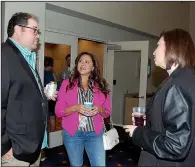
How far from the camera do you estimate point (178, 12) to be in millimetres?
6758

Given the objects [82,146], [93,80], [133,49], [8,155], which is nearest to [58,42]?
Answer: [133,49]

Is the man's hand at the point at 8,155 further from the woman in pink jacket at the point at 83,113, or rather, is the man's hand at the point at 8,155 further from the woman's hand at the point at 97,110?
the woman's hand at the point at 97,110

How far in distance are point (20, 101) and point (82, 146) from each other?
82 centimetres

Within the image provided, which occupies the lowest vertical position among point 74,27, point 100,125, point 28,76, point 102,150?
point 102,150

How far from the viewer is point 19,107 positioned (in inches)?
56.2

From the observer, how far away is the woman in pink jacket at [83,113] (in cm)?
200

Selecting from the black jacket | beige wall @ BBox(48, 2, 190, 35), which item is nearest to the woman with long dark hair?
the black jacket

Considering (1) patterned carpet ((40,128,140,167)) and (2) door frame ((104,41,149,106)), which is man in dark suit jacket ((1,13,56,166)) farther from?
(2) door frame ((104,41,149,106))

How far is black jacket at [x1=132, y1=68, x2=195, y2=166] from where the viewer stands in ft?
3.55

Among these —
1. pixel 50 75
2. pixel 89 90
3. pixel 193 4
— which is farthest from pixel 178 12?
pixel 89 90

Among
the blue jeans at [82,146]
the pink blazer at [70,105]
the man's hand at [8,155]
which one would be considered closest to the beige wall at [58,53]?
the pink blazer at [70,105]

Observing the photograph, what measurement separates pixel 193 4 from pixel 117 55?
362cm

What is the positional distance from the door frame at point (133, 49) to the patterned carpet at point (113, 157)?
39.0 inches

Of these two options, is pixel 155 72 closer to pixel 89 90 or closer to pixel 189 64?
pixel 89 90
